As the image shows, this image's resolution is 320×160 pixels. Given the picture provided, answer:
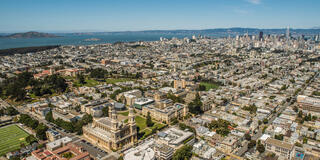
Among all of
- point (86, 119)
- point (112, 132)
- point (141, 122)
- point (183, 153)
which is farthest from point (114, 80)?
point (183, 153)

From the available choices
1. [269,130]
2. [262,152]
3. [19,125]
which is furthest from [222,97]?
[19,125]

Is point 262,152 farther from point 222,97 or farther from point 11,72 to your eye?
point 11,72

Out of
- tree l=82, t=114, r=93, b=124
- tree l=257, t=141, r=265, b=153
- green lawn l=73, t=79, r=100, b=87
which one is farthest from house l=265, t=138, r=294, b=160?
green lawn l=73, t=79, r=100, b=87

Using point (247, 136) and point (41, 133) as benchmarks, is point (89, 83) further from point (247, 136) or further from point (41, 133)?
point (247, 136)

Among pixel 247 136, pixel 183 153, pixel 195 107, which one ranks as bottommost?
pixel 247 136

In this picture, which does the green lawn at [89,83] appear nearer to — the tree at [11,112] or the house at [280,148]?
the tree at [11,112]
